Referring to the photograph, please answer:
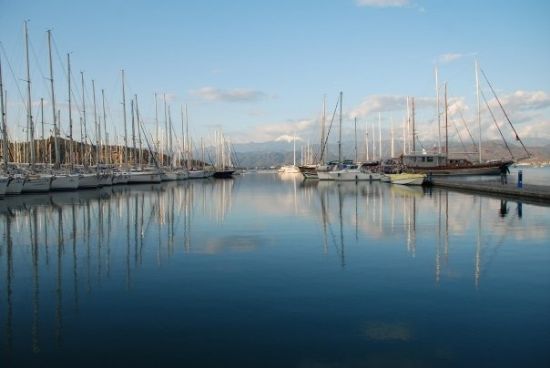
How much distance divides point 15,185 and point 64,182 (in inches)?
292

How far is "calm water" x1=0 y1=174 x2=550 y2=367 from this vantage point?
7.46 meters

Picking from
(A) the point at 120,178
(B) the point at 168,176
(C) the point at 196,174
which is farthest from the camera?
(C) the point at 196,174

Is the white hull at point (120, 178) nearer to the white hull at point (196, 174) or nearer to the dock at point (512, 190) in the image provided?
the white hull at point (196, 174)

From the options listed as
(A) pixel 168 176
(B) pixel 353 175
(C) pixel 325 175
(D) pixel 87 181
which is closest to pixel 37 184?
(D) pixel 87 181

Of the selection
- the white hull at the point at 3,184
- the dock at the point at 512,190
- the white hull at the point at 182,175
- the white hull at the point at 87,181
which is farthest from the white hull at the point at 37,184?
the dock at the point at 512,190

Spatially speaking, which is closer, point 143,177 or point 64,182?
point 64,182

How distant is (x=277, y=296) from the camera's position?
10609mm

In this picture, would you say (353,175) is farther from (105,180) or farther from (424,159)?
(105,180)

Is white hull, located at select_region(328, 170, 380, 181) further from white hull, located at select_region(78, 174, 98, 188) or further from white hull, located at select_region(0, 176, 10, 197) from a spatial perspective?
white hull, located at select_region(0, 176, 10, 197)

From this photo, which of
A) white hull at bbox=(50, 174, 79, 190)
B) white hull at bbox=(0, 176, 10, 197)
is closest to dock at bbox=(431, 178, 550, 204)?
white hull at bbox=(50, 174, 79, 190)

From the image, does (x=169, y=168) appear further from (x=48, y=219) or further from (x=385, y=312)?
(x=385, y=312)

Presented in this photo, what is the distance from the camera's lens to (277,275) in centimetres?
1267

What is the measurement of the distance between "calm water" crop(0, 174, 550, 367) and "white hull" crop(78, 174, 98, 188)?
1363 inches

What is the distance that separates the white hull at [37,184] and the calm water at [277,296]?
2671cm
